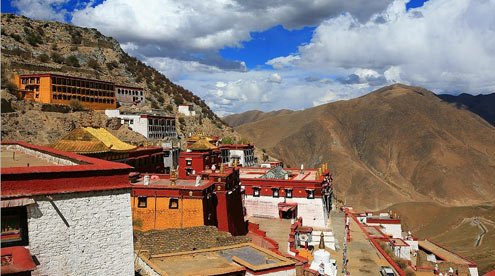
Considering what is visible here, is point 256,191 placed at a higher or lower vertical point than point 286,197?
higher

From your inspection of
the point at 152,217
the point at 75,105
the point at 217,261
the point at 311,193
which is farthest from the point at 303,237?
the point at 75,105

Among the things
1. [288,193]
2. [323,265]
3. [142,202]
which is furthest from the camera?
[288,193]

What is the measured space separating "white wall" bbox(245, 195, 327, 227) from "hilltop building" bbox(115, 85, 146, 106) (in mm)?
45651

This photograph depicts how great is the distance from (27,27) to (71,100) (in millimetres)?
35515

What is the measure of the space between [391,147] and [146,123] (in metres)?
112

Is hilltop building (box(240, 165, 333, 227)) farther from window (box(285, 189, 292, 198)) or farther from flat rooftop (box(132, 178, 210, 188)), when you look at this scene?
flat rooftop (box(132, 178, 210, 188))

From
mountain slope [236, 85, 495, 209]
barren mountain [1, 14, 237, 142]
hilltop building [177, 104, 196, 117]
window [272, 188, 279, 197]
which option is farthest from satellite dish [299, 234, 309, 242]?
mountain slope [236, 85, 495, 209]

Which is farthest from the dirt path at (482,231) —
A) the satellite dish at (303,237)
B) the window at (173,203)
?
the window at (173,203)

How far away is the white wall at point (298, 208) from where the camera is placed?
117ft

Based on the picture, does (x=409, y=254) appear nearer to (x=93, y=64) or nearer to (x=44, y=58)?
(x=44, y=58)

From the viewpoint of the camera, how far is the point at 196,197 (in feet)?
76.8

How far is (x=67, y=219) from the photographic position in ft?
36.4

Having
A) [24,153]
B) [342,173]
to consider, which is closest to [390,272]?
[24,153]

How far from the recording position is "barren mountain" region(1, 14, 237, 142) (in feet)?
256
